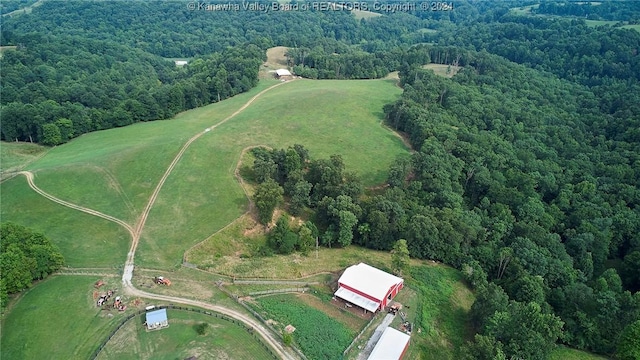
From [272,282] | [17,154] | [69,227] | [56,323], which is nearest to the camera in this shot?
[56,323]

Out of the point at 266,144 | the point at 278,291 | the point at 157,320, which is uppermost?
the point at 266,144

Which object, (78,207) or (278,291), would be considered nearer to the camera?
(278,291)

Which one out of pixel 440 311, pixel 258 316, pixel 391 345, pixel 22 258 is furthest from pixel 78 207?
pixel 440 311

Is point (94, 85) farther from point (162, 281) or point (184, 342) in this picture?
point (184, 342)

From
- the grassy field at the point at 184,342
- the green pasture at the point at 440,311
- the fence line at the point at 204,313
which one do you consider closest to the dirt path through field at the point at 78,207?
the fence line at the point at 204,313

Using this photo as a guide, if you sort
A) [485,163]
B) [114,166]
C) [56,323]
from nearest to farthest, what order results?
1. [56,323]
2. [114,166]
3. [485,163]

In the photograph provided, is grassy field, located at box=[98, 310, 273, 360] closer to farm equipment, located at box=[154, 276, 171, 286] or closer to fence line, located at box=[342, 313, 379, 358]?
farm equipment, located at box=[154, 276, 171, 286]

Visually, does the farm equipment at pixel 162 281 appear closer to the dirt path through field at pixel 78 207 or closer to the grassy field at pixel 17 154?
the dirt path through field at pixel 78 207
